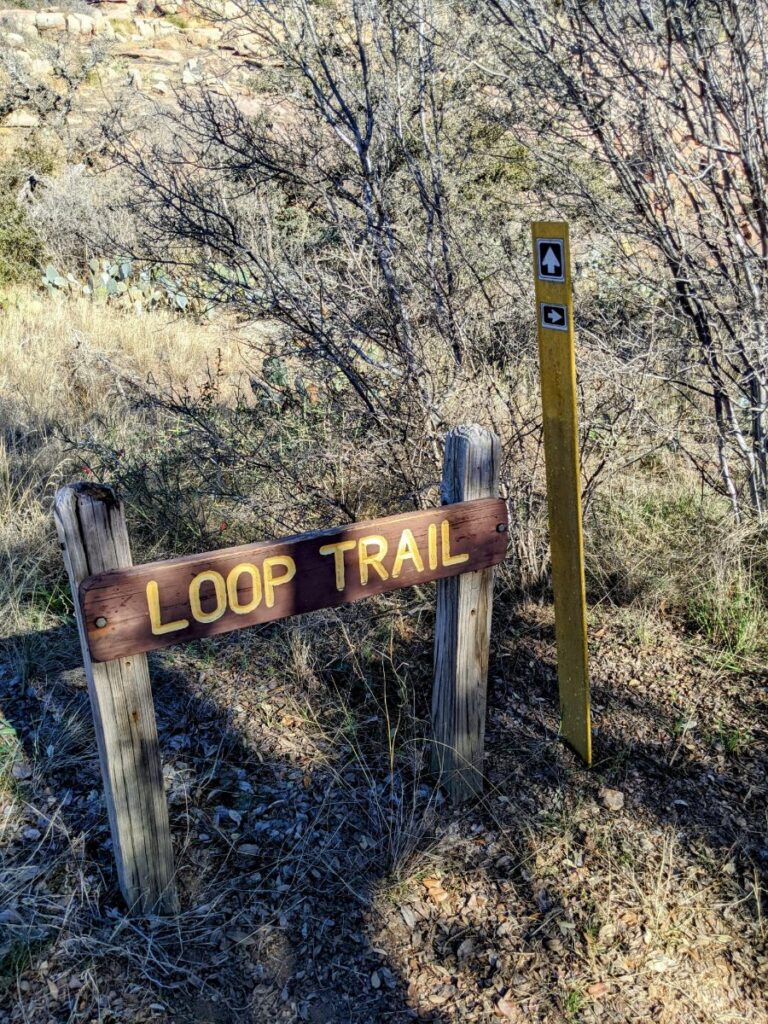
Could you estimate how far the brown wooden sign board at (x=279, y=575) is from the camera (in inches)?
84.7

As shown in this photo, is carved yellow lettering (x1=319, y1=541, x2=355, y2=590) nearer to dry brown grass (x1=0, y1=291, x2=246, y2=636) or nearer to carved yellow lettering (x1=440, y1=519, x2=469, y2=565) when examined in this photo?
carved yellow lettering (x1=440, y1=519, x2=469, y2=565)

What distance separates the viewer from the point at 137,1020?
89.6 inches

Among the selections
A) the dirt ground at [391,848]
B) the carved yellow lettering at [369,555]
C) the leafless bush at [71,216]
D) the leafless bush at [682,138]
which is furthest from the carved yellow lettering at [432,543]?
the leafless bush at [71,216]

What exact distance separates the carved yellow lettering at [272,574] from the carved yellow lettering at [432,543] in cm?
44

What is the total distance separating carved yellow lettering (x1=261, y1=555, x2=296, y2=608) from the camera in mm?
2340

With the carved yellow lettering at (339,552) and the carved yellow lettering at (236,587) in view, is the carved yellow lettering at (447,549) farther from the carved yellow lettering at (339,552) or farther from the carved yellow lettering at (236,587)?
the carved yellow lettering at (236,587)

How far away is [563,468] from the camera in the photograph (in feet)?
8.69

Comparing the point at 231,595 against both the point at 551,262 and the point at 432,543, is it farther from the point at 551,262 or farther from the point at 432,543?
the point at 551,262

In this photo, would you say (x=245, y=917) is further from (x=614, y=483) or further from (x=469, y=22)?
(x=469, y=22)

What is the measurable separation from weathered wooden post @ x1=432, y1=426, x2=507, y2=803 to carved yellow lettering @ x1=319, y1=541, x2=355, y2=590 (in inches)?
16.4

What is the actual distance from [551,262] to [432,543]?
873mm

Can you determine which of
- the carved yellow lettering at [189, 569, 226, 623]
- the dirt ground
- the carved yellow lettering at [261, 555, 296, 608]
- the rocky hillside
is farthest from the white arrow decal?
the rocky hillside

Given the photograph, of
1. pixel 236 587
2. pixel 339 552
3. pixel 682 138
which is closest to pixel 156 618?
pixel 236 587

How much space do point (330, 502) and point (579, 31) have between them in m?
2.28
